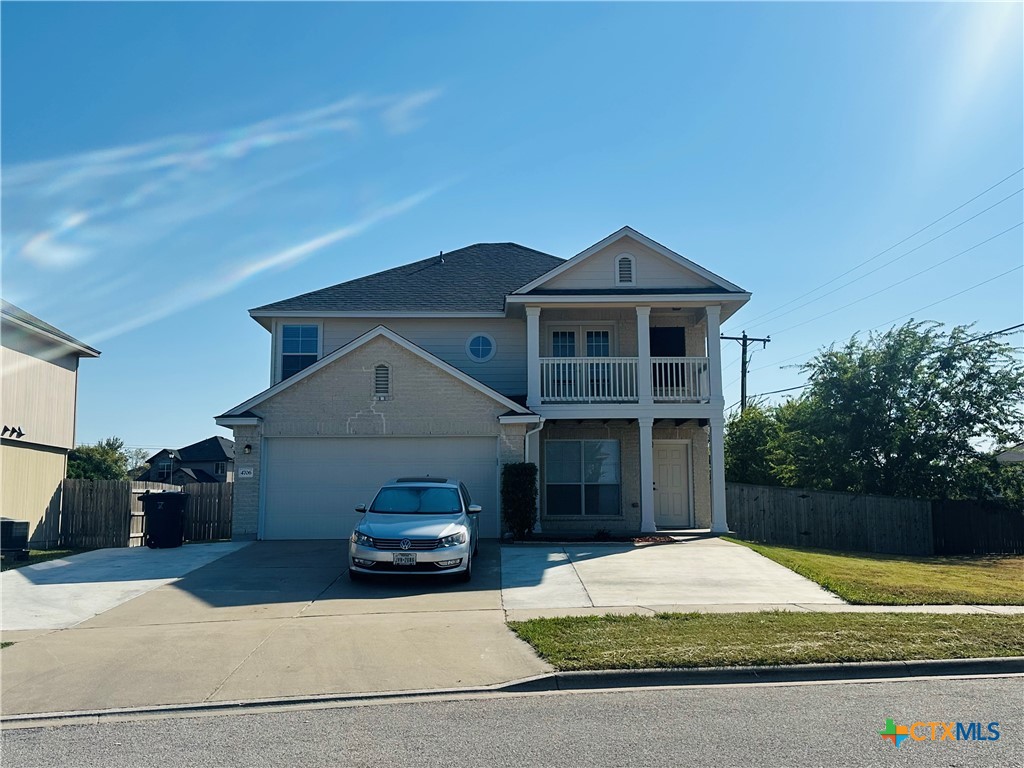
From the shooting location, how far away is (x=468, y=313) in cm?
1980

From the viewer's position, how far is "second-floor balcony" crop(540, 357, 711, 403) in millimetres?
18703

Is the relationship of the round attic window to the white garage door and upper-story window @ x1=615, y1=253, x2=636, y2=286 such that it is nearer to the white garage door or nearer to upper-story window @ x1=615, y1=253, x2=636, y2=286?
the white garage door

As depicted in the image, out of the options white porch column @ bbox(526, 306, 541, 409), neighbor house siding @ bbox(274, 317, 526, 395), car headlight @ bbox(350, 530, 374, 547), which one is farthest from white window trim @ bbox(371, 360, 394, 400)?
car headlight @ bbox(350, 530, 374, 547)

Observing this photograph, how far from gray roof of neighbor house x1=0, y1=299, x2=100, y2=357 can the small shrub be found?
12.5 meters

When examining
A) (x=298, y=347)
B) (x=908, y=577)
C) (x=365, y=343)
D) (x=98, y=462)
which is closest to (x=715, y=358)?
(x=908, y=577)

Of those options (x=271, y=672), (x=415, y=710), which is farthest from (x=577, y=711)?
(x=271, y=672)

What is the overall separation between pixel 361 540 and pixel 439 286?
33.1ft

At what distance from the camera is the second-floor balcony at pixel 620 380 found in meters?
18.7

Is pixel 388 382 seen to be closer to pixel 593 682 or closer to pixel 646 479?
pixel 646 479

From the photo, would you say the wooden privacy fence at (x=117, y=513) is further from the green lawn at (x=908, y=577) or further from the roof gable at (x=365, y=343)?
the green lawn at (x=908, y=577)

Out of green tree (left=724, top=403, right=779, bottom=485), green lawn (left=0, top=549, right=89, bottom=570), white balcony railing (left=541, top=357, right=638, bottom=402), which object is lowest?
green lawn (left=0, top=549, right=89, bottom=570)

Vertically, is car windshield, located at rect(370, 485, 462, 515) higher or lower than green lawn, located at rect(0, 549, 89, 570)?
higher

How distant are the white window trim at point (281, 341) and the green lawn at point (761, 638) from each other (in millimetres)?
12068

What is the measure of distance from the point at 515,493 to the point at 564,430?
12.4 ft
